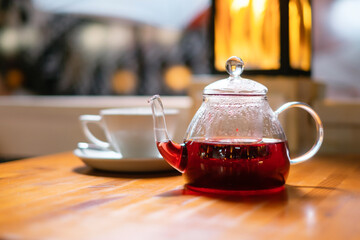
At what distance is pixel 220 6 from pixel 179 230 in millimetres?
967

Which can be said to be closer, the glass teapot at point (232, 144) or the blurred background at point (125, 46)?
the glass teapot at point (232, 144)

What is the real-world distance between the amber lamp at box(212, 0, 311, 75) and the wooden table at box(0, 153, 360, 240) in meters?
0.53

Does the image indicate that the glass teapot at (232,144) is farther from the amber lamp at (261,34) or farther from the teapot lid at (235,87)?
the amber lamp at (261,34)

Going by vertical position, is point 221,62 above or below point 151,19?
below

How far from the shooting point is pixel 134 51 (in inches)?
89.7

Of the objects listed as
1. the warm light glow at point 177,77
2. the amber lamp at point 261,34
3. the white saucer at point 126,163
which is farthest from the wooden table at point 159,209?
the warm light glow at point 177,77

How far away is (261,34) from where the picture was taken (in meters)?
1.25

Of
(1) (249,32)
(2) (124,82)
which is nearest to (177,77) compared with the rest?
(2) (124,82)

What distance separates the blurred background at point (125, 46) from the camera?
1.71 m

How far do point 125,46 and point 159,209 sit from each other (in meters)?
1.84

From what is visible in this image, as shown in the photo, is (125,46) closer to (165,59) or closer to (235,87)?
(165,59)

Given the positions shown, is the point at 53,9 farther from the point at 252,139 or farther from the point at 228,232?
the point at 228,232

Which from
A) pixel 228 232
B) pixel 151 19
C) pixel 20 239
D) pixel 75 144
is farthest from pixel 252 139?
pixel 151 19

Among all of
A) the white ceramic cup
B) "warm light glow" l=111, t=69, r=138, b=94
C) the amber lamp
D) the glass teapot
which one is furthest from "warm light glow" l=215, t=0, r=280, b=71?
"warm light glow" l=111, t=69, r=138, b=94
